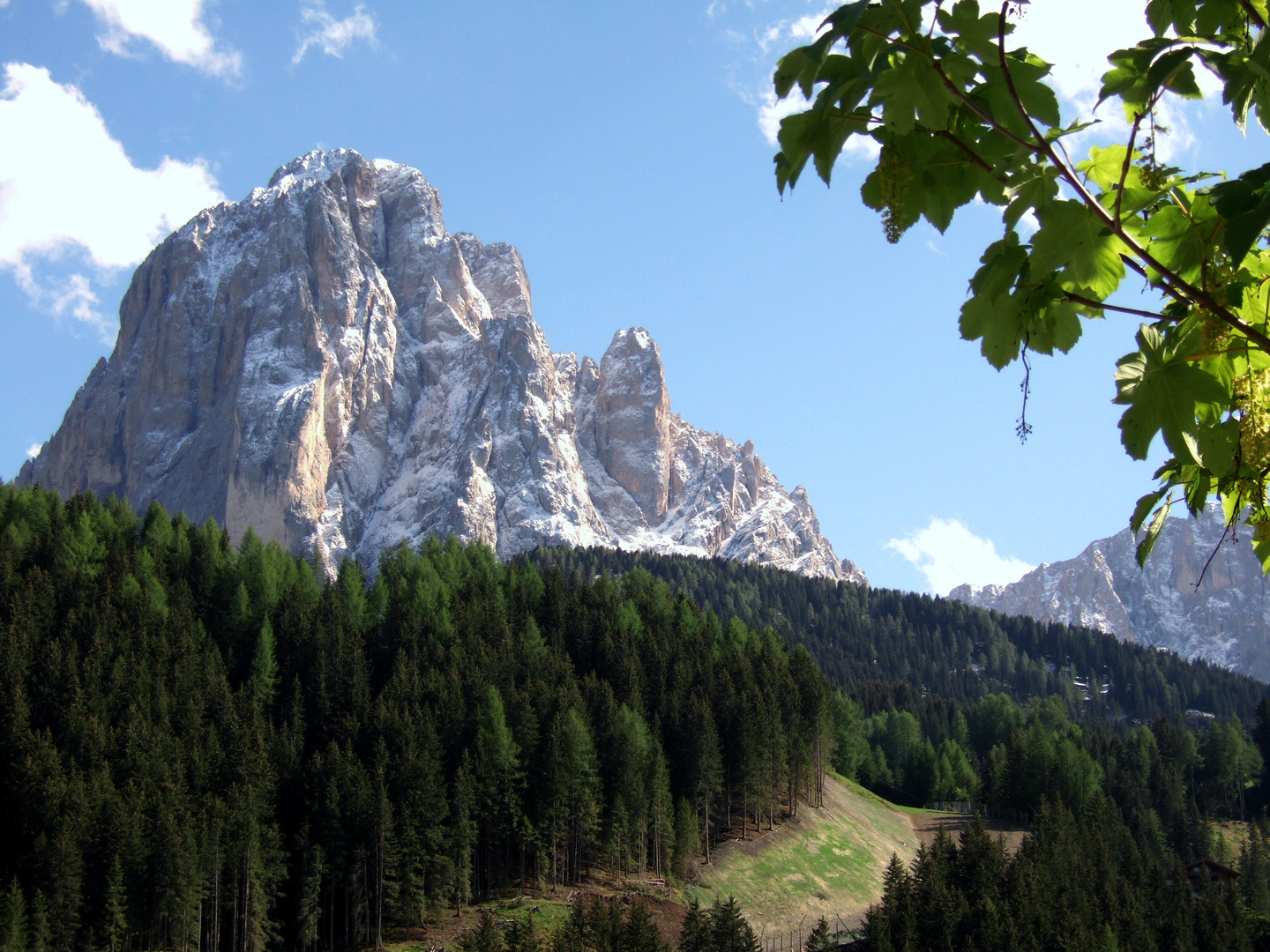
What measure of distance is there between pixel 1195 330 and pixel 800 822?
244 feet

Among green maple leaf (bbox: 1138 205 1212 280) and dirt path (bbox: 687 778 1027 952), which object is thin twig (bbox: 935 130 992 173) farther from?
dirt path (bbox: 687 778 1027 952)

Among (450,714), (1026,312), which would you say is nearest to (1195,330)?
(1026,312)

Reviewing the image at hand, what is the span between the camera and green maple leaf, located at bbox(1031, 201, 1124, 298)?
285cm

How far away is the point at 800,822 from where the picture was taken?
237 feet

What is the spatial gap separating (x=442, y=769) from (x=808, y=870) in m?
24.7

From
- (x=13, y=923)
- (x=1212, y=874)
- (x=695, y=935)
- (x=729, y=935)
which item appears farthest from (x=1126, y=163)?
(x=1212, y=874)

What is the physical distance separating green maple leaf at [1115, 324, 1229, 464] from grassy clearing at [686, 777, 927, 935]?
60.1m

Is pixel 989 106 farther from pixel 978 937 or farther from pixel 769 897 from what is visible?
pixel 769 897

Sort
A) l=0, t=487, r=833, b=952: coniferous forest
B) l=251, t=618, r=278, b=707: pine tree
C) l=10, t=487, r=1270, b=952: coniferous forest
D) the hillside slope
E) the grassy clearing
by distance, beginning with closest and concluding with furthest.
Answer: l=10, t=487, r=1270, b=952: coniferous forest → l=0, t=487, r=833, b=952: coniferous forest → the grassy clearing → l=251, t=618, r=278, b=707: pine tree → the hillside slope

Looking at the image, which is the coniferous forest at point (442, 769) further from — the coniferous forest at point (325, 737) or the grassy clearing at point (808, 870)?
the grassy clearing at point (808, 870)

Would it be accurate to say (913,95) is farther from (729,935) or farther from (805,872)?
(805,872)

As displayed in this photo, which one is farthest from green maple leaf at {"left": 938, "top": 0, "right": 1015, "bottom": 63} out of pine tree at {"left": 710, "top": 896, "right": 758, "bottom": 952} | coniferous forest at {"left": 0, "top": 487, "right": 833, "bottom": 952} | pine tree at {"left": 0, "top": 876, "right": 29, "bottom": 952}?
coniferous forest at {"left": 0, "top": 487, "right": 833, "bottom": 952}

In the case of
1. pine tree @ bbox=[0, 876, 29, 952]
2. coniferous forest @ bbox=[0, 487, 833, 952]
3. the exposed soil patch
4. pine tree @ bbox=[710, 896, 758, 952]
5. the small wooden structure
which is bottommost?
the small wooden structure

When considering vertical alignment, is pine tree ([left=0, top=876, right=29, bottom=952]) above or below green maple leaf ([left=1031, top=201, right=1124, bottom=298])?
below
